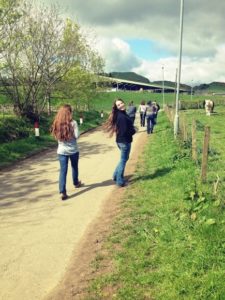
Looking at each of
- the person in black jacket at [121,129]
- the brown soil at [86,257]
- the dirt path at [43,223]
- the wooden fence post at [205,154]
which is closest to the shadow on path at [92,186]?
the dirt path at [43,223]

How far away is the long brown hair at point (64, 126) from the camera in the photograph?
26.1 ft

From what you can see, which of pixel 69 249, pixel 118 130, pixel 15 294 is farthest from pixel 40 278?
pixel 118 130

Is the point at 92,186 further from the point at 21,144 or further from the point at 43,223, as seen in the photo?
the point at 21,144

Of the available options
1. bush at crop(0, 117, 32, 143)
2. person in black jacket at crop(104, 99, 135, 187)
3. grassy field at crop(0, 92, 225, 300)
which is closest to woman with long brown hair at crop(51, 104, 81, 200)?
person in black jacket at crop(104, 99, 135, 187)

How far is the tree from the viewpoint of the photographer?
60.6 ft

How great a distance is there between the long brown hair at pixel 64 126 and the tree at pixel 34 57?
10.9 m

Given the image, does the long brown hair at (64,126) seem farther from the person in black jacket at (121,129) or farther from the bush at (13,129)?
the bush at (13,129)

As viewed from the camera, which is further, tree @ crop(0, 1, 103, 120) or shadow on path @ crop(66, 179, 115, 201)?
tree @ crop(0, 1, 103, 120)

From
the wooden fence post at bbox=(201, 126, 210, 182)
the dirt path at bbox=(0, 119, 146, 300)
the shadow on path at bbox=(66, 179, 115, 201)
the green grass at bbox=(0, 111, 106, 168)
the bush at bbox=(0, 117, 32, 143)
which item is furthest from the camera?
the bush at bbox=(0, 117, 32, 143)

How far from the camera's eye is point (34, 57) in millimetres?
19734

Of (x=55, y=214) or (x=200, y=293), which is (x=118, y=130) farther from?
(x=200, y=293)

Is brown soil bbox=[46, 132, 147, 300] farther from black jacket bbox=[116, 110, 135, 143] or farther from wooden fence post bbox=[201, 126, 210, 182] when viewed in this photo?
wooden fence post bbox=[201, 126, 210, 182]

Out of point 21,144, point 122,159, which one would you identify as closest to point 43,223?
point 122,159

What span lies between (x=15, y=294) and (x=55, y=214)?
2737mm
